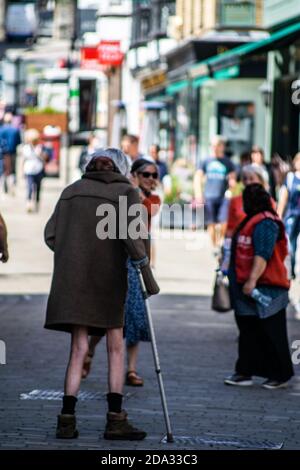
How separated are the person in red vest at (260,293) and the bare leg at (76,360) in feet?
7.78

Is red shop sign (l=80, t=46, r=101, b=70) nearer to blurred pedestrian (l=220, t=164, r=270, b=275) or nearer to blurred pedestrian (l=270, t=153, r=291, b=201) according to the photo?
blurred pedestrian (l=270, t=153, r=291, b=201)

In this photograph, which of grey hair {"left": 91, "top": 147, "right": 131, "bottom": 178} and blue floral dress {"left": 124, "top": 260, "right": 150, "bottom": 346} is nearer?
grey hair {"left": 91, "top": 147, "right": 131, "bottom": 178}

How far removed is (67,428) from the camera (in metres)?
8.77

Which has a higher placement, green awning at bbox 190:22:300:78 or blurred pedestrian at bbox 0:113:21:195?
→ green awning at bbox 190:22:300:78

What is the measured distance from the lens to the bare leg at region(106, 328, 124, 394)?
9.10m

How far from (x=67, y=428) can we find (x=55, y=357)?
369 cm

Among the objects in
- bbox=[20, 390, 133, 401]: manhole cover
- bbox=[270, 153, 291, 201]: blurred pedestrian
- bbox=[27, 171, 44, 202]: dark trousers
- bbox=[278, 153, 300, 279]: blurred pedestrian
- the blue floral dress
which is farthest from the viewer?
bbox=[27, 171, 44, 202]: dark trousers

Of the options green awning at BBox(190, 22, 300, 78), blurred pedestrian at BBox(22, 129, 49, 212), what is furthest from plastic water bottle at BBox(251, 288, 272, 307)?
blurred pedestrian at BBox(22, 129, 49, 212)

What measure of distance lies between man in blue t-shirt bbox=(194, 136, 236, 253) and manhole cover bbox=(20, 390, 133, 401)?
507 inches

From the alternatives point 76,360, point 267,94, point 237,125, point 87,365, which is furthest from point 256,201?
point 237,125

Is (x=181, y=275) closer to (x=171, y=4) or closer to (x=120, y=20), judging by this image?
(x=171, y=4)

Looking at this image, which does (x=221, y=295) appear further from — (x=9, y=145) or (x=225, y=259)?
(x=9, y=145)

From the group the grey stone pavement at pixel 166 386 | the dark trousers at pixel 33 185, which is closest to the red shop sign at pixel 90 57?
the dark trousers at pixel 33 185

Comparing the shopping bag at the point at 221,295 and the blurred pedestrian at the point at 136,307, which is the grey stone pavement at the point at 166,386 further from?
the shopping bag at the point at 221,295
